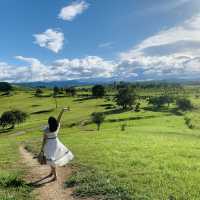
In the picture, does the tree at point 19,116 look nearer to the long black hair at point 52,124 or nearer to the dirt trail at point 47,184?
the dirt trail at point 47,184

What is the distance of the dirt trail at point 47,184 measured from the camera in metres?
13.8

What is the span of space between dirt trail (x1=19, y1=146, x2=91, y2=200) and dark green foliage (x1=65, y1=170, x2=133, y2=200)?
50cm

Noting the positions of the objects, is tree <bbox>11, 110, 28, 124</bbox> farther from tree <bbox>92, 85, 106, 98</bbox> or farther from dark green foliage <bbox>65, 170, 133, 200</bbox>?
dark green foliage <bbox>65, 170, 133, 200</bbox>

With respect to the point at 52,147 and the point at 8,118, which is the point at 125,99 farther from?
the point at 52,147

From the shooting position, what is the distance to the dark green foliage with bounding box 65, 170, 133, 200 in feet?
43.3

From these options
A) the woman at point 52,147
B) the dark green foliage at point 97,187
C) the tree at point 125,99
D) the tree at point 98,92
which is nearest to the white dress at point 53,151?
the woman at point 52,147

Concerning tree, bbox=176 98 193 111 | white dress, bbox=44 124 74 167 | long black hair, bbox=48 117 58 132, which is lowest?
tree, bbox=176 98 193 111

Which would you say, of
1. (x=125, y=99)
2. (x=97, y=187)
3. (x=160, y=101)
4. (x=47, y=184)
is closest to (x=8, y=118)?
(x=125, y=99)

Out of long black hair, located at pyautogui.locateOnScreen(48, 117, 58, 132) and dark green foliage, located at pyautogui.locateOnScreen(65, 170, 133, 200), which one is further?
long black hair, located at pyautogui.locateOnScreen(48, 117, 58, 132)

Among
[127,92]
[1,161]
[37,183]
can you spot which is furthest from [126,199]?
[127,92]

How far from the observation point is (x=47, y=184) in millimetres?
15594

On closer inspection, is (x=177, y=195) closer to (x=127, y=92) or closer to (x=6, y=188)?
(x=6, y=188)

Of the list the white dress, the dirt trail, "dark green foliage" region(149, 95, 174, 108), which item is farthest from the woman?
"dark green foliage" region(149, 95, 174, 108)

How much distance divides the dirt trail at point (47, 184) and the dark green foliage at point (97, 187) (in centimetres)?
50
